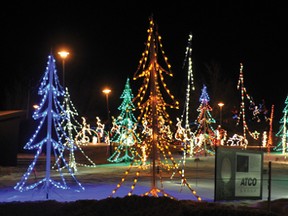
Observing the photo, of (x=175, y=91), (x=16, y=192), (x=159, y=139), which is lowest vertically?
(x=16, y=192)

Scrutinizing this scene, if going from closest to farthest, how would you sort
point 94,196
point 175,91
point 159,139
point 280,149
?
point 159,139 < point 94,196 < point 280,149 < point 175,91

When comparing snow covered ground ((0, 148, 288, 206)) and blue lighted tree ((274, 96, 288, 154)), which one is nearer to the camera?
snow covered ground ((0, 148, 288, 206))

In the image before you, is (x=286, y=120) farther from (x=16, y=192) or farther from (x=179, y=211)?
(x=179, y=211)

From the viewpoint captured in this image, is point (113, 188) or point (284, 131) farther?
point (284, 131)

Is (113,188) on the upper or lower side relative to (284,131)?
lower

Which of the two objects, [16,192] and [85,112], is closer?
[16,192]

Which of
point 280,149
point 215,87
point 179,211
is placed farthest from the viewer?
point 215,87

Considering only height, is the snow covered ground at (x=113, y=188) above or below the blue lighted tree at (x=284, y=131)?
below

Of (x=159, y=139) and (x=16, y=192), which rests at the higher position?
(x=159, y=139)

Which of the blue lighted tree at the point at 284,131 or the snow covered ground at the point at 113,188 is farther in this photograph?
the blue lighted tree at the point at 284,131

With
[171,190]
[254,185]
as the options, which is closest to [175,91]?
[171,190]

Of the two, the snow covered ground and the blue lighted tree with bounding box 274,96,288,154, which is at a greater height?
the blue lighted tree with bounding box 274,96,288,154

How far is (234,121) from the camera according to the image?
226ft

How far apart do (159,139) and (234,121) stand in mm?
55064
